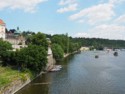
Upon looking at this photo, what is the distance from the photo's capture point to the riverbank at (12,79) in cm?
5208

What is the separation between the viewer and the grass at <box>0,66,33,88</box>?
53925 mm

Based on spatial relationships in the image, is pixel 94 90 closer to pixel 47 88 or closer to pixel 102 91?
pixel 102 91

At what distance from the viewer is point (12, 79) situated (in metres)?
57.1

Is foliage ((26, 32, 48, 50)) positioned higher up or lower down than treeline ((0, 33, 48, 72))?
higher up

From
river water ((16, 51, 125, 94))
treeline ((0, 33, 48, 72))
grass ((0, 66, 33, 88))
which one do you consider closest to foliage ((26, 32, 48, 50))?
river water ((16, 51, 125, 94))

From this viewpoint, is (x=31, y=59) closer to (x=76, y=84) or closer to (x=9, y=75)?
(x=9, y=75)

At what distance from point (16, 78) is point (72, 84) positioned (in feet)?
45.2

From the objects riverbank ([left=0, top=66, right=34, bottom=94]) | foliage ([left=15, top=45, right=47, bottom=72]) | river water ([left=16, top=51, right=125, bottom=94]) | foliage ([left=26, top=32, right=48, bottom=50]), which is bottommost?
river water ([left=16, top=51, right=125, bottom=94])

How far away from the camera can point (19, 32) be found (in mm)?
149000

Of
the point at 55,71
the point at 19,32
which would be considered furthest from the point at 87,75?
the point at 19,32

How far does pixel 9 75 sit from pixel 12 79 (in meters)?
4.83

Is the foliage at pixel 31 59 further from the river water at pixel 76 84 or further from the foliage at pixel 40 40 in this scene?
the foliage at pixel 40 40

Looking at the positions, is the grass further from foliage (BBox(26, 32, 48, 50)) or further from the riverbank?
foliage (BBox(26, 32, 48, 50))

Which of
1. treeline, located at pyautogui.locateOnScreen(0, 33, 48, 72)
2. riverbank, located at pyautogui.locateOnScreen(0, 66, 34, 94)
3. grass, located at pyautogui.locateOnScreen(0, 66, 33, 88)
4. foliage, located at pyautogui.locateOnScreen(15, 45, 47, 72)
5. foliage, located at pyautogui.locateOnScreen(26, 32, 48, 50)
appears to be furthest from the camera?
foliage, located at pyautogui.locateOnScreen(26, 32, 48, 50)
